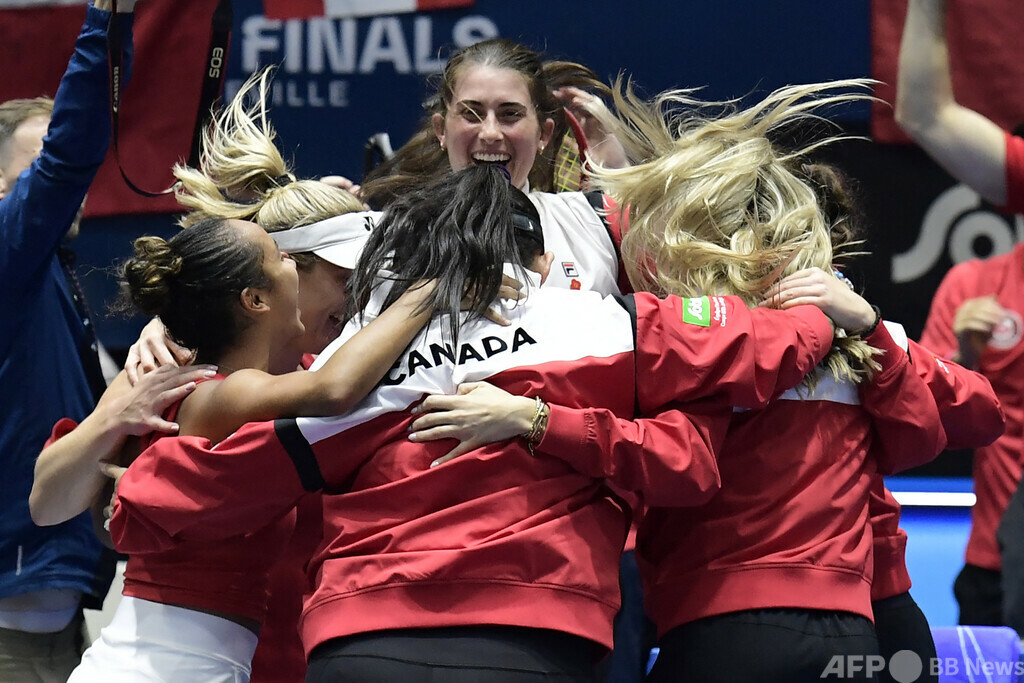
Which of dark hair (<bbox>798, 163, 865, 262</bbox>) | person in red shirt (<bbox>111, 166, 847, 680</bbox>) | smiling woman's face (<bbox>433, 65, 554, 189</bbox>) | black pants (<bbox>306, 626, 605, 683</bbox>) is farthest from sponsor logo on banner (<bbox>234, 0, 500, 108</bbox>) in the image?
black pants (<bbox>306, 626, 605, 683</bbox>)

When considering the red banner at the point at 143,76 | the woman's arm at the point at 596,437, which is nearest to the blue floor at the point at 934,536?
the woman's arm at the point at 596,437

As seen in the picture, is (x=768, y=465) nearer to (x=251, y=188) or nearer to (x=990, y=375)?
(x=251, y=188)

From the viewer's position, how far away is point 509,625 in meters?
1.85

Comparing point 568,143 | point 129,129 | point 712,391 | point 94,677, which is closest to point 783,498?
point 712,391

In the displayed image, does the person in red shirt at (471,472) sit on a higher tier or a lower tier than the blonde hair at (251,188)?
lower

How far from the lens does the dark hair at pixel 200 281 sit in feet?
7.44

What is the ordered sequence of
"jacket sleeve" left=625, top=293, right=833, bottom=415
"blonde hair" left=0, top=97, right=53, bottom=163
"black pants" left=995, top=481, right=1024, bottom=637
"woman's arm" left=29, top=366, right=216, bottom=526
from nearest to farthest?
1. "jacket sleeve" left=625, top=293, right=833, bottom=415
2. "woman's arm" left=29, top=366, right=216, bottom=526
3. "black pants" left=995, top=481, right=1024, bottom=637
4. "blonde hair" left=0, top=97, right=53, bottom=163

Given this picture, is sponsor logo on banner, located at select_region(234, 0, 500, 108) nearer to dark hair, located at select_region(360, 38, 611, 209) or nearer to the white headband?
dark hair, located at select_region(360, 38, 611, 209)

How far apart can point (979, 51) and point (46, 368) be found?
11.9 feet

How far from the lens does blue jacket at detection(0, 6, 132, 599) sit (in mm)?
2773

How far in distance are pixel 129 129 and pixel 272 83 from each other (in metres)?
Result: 0.62

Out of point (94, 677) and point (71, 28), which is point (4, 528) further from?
point (71, 28)

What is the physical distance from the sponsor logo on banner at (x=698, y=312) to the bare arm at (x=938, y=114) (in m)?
0.49

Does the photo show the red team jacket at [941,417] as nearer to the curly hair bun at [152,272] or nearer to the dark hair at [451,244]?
the dark hair at [451,244]
